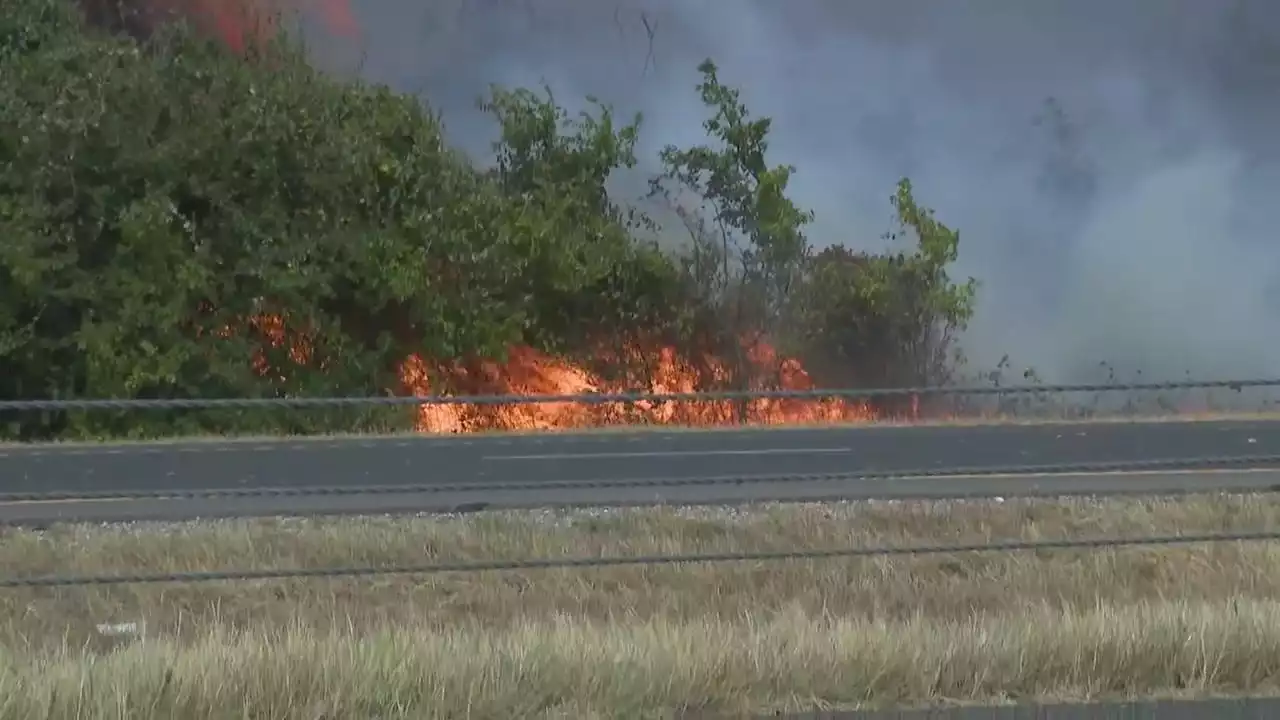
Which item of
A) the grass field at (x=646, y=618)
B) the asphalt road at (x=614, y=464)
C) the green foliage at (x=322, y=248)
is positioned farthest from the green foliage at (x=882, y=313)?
the grass field at (x=646, y=618)

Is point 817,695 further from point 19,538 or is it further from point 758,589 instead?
point 19,538

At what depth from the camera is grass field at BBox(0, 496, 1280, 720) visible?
4.57 meters

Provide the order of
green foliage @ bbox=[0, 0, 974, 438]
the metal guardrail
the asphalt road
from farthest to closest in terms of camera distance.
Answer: green foliage @ bbox=[0, 0, 974, 438], the asphalt road, the metal guardrail

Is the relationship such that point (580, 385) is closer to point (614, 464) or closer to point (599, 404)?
point (599, 404)

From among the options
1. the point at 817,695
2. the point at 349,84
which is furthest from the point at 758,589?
the point at 349,84

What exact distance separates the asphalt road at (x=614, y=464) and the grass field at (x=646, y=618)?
682mm

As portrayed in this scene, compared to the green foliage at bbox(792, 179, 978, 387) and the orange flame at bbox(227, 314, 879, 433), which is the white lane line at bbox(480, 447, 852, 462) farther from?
the green foliage at bbox(792, 179, 978, 387)

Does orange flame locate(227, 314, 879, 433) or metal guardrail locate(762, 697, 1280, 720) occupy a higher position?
orange flame locate(227, 314, 879, 433)

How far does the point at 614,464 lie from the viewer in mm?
14875

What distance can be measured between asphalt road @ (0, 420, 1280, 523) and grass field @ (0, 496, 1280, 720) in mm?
682

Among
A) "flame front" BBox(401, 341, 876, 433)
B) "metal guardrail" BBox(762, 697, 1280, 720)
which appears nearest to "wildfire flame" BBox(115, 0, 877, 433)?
"flame front" BBox(401, 341, 876, 433)

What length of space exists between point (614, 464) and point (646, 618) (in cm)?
711

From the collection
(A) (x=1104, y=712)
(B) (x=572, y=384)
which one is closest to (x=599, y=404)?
(B) (x=572, y=384)

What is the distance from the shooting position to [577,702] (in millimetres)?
4555
